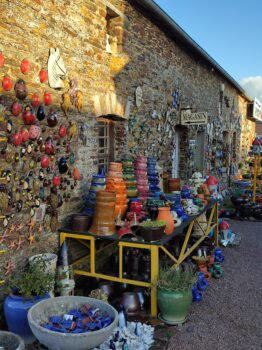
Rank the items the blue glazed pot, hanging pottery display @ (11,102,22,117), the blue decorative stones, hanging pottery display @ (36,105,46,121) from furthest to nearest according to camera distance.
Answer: hanging pottery display @ (36,105,46,121) < hanging pottery display @ (11,102,22,117) < the blue glazed pot < the blue decorative stones

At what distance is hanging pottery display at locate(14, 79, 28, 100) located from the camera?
3750 millimetres

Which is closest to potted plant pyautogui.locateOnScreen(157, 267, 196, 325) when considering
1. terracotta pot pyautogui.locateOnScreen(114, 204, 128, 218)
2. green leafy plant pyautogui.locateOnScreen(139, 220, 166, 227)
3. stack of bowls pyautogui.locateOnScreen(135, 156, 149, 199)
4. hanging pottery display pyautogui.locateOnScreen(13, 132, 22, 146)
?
green leafy plant pyautogui.locateOnScreen(139, 220, 166, 227)

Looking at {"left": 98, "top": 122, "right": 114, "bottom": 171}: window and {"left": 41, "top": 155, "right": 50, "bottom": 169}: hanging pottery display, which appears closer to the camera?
{"left": 41, "top": 155, "right": 50, "bottom": 169}: hanging pottery display

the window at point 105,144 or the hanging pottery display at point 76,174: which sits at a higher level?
the window at point 105,144

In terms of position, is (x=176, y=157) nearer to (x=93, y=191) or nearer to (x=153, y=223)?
(x=93, y=191)

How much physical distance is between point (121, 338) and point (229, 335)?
1200 mm

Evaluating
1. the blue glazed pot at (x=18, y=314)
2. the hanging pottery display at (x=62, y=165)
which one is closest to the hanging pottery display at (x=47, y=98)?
the hanging pottery display at (x=62, y=165)

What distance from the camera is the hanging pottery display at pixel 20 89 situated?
12.3 ft

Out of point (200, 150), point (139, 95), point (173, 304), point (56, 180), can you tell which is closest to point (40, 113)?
point (56, 180)

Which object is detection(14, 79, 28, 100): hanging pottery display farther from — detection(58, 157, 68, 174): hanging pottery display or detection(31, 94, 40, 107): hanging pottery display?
detection(58, 157, 68, 174): hanging pottery display

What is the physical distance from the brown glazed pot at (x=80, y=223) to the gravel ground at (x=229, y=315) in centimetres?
159

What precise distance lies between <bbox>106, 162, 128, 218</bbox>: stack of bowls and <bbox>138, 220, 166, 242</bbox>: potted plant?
23.1 inches

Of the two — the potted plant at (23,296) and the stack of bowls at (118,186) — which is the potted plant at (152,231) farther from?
the potted plant at (23,296)

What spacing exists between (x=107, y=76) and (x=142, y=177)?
1.64 metres
